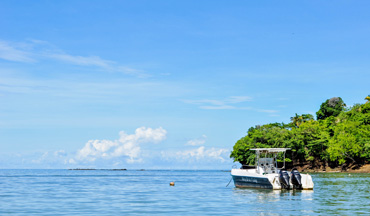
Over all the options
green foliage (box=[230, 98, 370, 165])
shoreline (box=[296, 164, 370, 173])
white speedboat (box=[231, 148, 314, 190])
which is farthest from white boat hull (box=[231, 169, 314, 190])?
shoreline (box=[296, 164, 370, 173])

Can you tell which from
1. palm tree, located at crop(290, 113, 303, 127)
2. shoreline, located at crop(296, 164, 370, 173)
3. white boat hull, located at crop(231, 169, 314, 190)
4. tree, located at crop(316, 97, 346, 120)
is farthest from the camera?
palm tree, located at crop(290, 113, 303, 127)

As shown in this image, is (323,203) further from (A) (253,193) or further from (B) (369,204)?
(A) (253,193)

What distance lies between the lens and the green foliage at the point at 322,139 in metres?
122

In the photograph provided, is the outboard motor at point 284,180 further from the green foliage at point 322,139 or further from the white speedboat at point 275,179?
the green foliage at point 322,139

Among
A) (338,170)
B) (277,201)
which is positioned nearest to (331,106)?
(338,170)

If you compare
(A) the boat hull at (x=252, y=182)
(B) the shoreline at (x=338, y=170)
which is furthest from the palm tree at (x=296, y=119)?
(A) the boat hull at (x=252, y=182)

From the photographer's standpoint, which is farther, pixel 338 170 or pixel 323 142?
pixel 323 142

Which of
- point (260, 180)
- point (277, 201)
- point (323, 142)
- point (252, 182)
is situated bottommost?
point (277, 201)

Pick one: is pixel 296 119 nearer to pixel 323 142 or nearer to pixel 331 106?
pixel 331 106

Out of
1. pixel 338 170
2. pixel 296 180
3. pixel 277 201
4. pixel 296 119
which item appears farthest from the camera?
pixel 296 119

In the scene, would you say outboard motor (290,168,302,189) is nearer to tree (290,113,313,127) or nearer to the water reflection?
the water reflection

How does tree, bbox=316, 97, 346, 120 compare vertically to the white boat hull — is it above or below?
above

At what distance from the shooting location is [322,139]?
136m

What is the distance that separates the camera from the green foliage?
4823 inches
